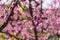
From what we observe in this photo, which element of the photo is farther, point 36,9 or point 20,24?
point 20,24

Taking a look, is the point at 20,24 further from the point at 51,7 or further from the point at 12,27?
the point at 51,7

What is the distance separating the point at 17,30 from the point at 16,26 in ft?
1.85

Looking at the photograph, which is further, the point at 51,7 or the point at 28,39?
the point at 28,39

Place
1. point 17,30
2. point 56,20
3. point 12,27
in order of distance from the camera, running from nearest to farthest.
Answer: point 17,30 < point 12,27 < point 56,20

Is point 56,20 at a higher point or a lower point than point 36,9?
lower

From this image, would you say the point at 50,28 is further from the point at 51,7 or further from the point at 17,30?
the point at 17,30

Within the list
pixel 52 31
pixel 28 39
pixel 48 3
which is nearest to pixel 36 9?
pixel 48 3

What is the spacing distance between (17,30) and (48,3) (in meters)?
Result: 1.35

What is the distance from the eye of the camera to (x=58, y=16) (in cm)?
660

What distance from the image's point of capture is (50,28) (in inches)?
261

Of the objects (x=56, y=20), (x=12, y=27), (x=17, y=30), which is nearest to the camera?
(x=17, y=30)

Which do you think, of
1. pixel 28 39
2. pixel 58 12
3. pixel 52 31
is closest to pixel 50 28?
pixel 52 31

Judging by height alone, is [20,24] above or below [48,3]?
below

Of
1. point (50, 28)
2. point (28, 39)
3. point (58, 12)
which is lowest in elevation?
point (28, 39)
